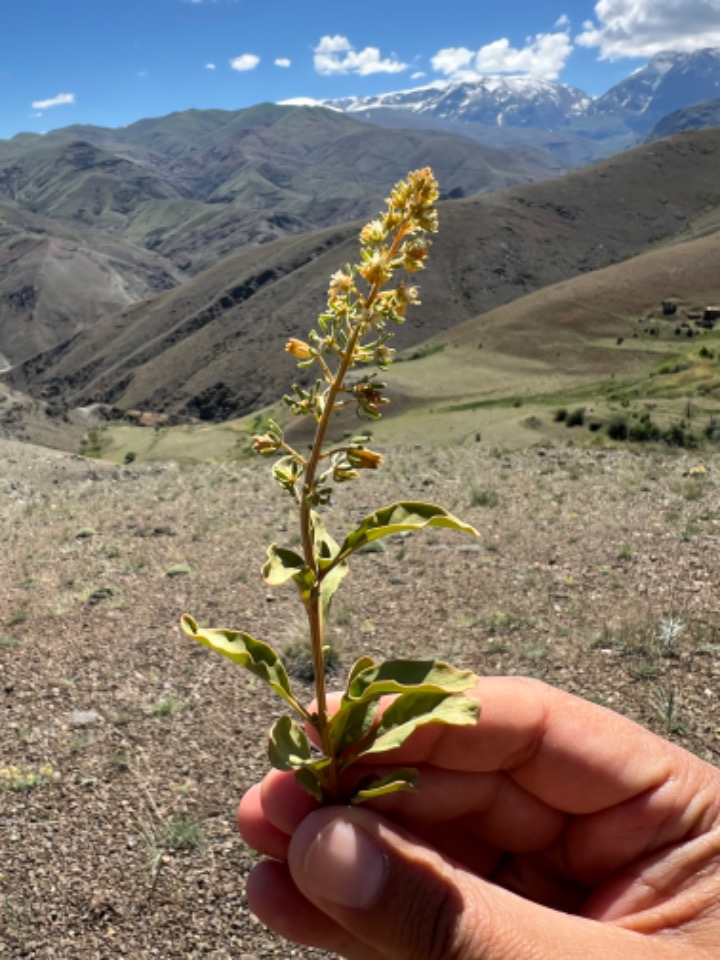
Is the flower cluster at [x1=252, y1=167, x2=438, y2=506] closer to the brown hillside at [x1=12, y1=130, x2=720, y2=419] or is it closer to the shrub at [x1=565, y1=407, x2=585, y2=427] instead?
the shrub at [x1=565, y1=407, x2=585, y2=427]

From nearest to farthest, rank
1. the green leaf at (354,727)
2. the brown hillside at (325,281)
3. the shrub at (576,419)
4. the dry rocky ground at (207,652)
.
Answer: the green leaf at (354,727), the dry rocky ground at (207,652), the shrub at (576,419), the brown hillside at (325,281)

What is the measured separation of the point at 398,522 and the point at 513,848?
1905 mm

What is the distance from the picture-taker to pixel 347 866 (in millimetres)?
2434

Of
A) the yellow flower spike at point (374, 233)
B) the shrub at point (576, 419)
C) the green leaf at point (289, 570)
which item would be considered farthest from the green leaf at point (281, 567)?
the shrub at point (576, 419)

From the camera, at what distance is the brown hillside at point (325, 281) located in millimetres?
96562

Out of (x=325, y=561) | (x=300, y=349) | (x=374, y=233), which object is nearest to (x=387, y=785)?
(x=325, y=561)

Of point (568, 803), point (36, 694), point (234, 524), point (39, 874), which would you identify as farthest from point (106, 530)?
point (568, 803)

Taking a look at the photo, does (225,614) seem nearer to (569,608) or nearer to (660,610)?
(569,608)

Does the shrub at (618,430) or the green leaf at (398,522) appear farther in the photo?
the shrub at (618,430)

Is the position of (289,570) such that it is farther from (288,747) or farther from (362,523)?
(288,747)

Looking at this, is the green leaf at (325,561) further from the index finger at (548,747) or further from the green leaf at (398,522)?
the index finger at (548,747)

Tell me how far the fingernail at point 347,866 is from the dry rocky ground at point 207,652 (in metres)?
2.95

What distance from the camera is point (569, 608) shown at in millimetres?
9000

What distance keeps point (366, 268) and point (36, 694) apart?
23.5 feet
